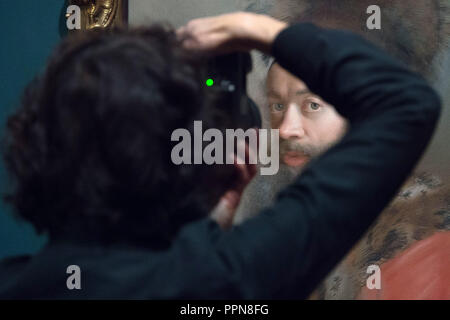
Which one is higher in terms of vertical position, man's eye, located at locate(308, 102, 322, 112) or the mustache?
man's eye, located at locate(308, 102, 322, 112)

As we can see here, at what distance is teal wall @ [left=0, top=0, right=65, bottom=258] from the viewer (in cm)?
116

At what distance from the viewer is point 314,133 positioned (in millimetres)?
932

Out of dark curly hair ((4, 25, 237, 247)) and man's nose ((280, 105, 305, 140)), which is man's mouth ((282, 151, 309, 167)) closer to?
man's nose ((280, 105, 305, 140))

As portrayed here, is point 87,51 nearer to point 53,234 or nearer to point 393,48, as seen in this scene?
point 53,234

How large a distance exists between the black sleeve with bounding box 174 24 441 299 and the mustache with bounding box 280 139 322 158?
506mm

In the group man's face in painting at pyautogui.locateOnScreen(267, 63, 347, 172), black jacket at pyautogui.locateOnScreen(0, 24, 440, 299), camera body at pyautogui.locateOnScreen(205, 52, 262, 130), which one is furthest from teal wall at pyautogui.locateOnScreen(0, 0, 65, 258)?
black jacket at pyautogui.locateOnScreen(0, 24, 440, 299)

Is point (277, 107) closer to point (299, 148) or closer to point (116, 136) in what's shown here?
point (299, 148)

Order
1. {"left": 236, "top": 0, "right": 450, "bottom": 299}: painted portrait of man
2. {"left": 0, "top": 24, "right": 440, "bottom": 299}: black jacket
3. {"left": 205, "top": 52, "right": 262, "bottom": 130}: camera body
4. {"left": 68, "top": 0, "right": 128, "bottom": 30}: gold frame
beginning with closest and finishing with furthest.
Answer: {"left": 0, "top": 24, "right": 440, "bottom": 299}: black jacket, {"left": 205, "top": 52, "right": 262, "bottom": 130}: camera body, {"left": 236, "top": 0, "right": 450, "bottom": 299}: painted portrait of man, {"left": 68, "top": 0, "right": 128, "bottom": 30}: gold frame

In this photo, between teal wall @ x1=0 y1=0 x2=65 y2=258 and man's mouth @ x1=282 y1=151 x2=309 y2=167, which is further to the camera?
teal wall @ x1=0 y1=0 x2=65 y2=258

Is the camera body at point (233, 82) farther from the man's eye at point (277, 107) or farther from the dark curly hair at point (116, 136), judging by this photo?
the man's eye at point (277, 107)

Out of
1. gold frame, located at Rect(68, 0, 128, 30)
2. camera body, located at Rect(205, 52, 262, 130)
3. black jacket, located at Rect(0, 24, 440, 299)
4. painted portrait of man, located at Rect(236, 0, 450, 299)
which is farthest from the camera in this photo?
gold frame, located at Rect(68, 0, 128, 30)

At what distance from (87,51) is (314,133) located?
57cm

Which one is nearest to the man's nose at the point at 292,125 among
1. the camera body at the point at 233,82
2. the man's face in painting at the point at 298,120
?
the man's face in painting at the point at 298,120

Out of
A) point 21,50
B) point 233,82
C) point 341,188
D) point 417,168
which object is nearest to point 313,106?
point 417,168
